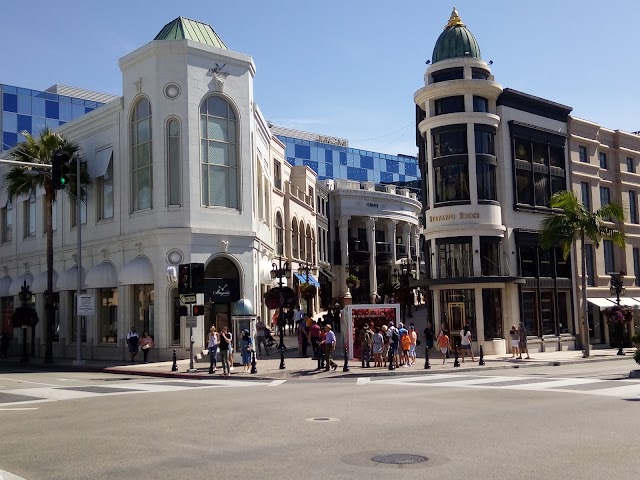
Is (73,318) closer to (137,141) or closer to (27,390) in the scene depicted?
(137,141)

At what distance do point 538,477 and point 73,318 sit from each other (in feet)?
120

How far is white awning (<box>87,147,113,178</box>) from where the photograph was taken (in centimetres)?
3775

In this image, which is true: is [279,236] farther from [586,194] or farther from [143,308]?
[586,194]

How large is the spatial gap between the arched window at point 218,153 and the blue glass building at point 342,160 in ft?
174

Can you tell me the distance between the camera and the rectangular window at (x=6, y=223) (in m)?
49.3

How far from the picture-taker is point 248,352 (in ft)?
93.2

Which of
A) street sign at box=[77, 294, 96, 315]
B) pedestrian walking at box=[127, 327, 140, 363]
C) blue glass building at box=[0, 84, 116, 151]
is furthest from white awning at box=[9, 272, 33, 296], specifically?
blue glass building at box=[0, 84, 116, 151]

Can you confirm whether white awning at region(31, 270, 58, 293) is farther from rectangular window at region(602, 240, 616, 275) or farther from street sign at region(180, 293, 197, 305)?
rectangular window at region(602, 240, 616, 275)

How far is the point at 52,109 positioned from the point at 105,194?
4019 cm

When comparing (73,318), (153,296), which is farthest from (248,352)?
(73,318)

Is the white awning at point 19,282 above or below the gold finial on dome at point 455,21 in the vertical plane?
below

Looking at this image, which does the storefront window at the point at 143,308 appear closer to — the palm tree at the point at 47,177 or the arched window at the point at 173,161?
the palm tree at the point at 47,177

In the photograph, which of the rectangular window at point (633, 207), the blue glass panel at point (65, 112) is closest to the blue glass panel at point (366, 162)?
the blue glass panel at point (65, 112)

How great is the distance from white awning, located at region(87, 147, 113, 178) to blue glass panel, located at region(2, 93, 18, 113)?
121ft
